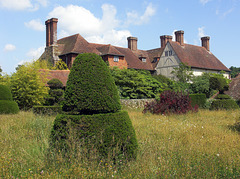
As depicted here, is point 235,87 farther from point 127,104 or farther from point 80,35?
point 80,35

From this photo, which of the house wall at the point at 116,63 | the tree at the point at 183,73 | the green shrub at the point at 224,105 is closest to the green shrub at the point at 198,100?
the green shrub at the point at 224,105

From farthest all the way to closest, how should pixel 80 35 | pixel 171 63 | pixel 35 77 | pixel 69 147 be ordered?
1. pixel 171 63
2. pixel 80 35
3. pixel 35 77
4. pixel 69 147

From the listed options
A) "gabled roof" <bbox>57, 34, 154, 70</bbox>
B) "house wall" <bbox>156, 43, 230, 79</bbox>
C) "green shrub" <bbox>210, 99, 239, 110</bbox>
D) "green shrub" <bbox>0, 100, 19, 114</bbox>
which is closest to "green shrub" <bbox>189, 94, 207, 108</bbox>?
"green shrub" <bbox>210, 99, 239, 110</bbox>

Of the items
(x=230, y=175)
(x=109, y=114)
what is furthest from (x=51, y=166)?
(x=230, y=175)

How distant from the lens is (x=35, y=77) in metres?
19.1

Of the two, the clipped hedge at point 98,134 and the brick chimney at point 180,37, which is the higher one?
the brick chimney at point 180,37

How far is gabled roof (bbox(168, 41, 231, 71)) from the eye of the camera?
3661 cm

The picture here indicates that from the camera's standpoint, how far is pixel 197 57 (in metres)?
38.9

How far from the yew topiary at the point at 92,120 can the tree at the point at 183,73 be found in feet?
97.2

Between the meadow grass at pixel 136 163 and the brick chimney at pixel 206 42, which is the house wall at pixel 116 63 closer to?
the brick chimney at pixel 206 42

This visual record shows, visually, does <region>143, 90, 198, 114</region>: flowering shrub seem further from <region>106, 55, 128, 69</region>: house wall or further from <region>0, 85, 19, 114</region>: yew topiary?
<region>106, 55, 128, 69</region>: house wall

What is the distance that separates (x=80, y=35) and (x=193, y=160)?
30.0 m

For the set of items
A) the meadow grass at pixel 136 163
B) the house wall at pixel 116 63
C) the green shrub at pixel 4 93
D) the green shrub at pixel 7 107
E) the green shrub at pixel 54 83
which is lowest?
the meadow grass at pixel 136 163

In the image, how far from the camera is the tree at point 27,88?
18391 mm
